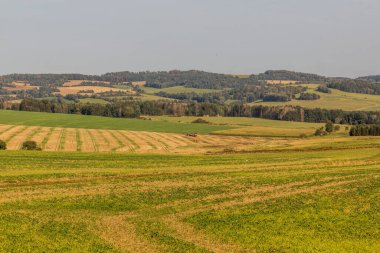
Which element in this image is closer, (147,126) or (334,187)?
(334,187)

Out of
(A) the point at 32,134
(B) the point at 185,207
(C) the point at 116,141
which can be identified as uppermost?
(B) the point at 185,207

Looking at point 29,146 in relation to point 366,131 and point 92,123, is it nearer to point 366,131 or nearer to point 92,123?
point 92,123

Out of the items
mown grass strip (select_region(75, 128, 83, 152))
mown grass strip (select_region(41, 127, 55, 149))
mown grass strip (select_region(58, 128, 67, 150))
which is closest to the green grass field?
mown grass strip (select_region(41, 127, 55, 149))

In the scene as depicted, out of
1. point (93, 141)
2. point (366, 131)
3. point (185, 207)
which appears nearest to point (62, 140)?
point (93, 141)

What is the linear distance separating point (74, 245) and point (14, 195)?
15.9 meters

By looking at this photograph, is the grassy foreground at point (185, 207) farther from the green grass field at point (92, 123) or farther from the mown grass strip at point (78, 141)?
the green grass field at point (92, 123)

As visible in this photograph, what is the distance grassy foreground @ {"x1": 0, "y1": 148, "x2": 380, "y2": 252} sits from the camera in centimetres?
3122

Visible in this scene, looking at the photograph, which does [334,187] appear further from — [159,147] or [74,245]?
[159,147]

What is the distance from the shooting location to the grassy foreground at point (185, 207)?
31219 mm

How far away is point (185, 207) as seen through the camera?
40719 millimetres

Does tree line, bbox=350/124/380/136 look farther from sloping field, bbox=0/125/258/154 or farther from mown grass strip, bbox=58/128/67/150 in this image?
mown grass strip, bbox=58/128/67/150

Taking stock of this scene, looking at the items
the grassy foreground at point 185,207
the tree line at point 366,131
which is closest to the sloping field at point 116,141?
the grassy foreground at point 185,207

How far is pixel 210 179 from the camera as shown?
53.6m

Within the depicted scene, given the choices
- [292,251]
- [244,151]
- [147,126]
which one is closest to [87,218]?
[292,251]
